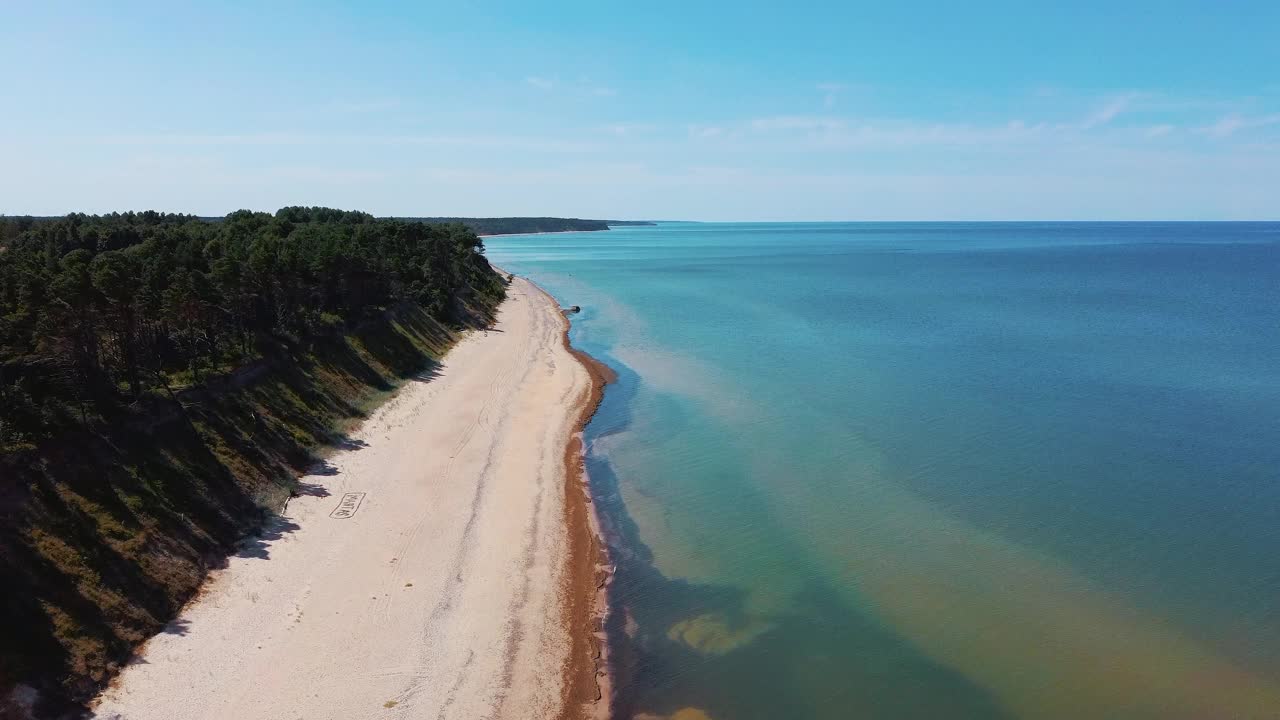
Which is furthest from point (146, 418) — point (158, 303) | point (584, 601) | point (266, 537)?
point (584, 601)

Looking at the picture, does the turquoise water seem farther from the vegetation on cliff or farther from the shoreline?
the vegetation on cliff

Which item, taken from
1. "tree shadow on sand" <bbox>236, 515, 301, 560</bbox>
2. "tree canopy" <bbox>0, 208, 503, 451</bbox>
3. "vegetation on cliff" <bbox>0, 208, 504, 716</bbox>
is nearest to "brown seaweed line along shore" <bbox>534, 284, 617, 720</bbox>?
"tree shadow on sand" <bbox>236, 515, 301, 560</bbox>

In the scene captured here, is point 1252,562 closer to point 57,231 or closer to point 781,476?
point 781,476

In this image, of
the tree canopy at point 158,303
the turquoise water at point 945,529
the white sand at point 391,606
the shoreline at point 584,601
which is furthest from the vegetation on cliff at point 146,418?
the turquoise water at point 945,529

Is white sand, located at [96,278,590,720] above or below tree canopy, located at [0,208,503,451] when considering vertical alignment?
below

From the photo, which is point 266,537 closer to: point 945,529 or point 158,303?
point 158,303
